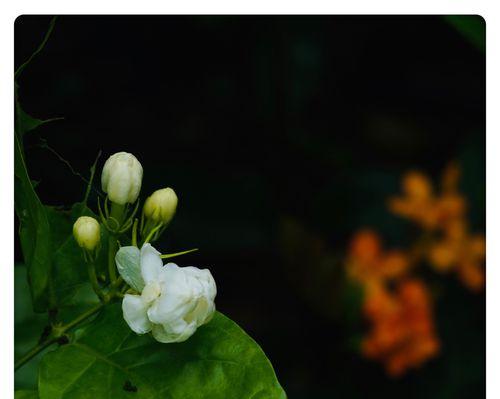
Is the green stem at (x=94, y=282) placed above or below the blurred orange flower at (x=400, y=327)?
above

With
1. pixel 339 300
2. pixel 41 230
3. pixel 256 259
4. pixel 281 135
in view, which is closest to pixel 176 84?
pixel 281 135

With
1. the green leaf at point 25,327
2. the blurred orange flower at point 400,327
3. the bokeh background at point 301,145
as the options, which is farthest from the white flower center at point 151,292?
the blurred orange flower at point 400,327

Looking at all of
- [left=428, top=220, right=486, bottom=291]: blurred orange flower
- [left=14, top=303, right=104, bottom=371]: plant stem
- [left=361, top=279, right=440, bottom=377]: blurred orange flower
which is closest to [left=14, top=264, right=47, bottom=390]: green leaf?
[left=14, top=303, right=104, bottom=371]: plant stem

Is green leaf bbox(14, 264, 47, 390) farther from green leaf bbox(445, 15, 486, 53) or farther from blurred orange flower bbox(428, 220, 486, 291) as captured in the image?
blurred orange flower bbox(428, 220, 486, 291)

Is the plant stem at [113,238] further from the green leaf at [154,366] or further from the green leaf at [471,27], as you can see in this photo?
the green leaf at [471,27]

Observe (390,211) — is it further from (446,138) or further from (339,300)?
(339,300)
